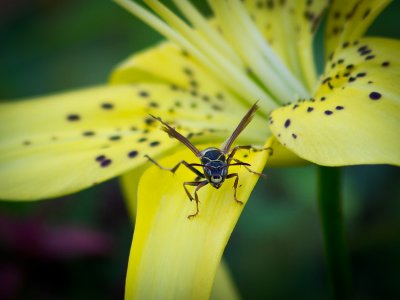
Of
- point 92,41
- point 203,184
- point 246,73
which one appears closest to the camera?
point 203,184

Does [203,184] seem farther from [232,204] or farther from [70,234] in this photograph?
[70,234]

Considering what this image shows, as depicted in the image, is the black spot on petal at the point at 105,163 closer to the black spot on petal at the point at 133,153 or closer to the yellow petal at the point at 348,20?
the black spot on petal at the point at 133,153

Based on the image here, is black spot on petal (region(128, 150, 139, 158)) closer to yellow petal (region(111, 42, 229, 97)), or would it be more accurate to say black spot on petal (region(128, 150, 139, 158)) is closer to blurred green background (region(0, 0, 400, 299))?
yellow petal (region(111, 42, 229, 97))

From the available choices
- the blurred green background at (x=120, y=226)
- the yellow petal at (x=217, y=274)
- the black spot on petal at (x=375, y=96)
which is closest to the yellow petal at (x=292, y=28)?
the black spot on petal at (x=375, y=96)

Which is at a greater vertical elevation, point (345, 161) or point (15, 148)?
point (15, 148)

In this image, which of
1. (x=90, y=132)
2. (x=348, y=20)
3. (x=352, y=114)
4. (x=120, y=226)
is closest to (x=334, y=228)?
(x=352, y=114)

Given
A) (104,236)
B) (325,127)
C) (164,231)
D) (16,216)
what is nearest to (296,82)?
(325,127)

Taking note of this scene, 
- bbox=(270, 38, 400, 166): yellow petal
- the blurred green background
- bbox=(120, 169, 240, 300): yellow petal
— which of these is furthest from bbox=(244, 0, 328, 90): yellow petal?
the blurred green background
